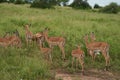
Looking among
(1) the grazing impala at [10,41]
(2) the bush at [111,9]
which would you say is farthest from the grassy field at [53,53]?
(2) the bush at [111,9]

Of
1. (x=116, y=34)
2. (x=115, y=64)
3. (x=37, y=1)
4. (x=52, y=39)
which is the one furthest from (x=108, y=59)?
(x=37, y=1)

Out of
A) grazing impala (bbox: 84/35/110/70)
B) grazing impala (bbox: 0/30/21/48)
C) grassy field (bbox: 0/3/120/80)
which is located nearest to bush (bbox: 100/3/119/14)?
grassy field (bbox: 0/3/120/80)

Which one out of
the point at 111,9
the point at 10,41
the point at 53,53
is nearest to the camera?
the point at 10,41

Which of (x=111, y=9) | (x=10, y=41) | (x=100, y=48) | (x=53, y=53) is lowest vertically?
(x=111, y=9)

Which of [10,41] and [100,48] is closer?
[10,41]

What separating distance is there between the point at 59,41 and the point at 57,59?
27.2 inches

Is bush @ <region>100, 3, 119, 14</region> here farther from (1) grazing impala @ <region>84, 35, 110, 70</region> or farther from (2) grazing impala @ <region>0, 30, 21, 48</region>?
(2) grazing impala @ <region>0, 30, 21, 48</region>

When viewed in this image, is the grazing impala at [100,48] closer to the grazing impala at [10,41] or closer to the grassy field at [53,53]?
the grassy field at [53,53]

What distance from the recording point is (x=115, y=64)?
43.6 ft

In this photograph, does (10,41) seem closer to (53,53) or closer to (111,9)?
(53,53)

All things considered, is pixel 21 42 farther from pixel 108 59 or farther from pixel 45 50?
pixel 108 59

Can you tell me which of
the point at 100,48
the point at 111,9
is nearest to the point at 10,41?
the point at 100,48

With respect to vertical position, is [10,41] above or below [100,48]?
above

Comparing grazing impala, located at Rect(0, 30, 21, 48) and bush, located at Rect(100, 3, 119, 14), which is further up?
grazing impala, located at Rect(0, 30, 21, 48)
